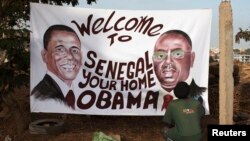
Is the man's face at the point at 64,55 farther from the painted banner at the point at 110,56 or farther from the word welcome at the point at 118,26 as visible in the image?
the word welcome at the point at 118,26

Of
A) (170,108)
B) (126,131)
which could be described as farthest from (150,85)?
(170,108)

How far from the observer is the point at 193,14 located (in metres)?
7.37

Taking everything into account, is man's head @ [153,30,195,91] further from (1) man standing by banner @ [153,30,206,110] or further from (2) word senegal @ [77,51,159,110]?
(2) word senegal @ [77,51,159,110]

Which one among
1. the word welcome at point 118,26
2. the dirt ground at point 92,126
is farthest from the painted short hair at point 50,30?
the dirt ground at point 92,126

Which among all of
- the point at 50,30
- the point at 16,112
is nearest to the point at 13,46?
the point at 50,30

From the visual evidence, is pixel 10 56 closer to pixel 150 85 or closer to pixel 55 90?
pixel 55 90

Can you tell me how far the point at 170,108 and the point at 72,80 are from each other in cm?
297

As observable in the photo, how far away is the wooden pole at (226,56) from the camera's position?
6539mm

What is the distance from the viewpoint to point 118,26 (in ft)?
24.3

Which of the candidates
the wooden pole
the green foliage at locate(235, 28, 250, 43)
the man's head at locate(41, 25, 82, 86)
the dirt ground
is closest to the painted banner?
the man's head at locate(41, 25, 82, 86)

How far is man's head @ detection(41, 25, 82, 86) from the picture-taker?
7.38m

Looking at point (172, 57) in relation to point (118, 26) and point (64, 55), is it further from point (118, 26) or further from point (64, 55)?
point (64, 55)

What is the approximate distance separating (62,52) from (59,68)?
12.2 inches

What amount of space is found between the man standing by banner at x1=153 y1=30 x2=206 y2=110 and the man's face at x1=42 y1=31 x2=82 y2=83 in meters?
1.49
